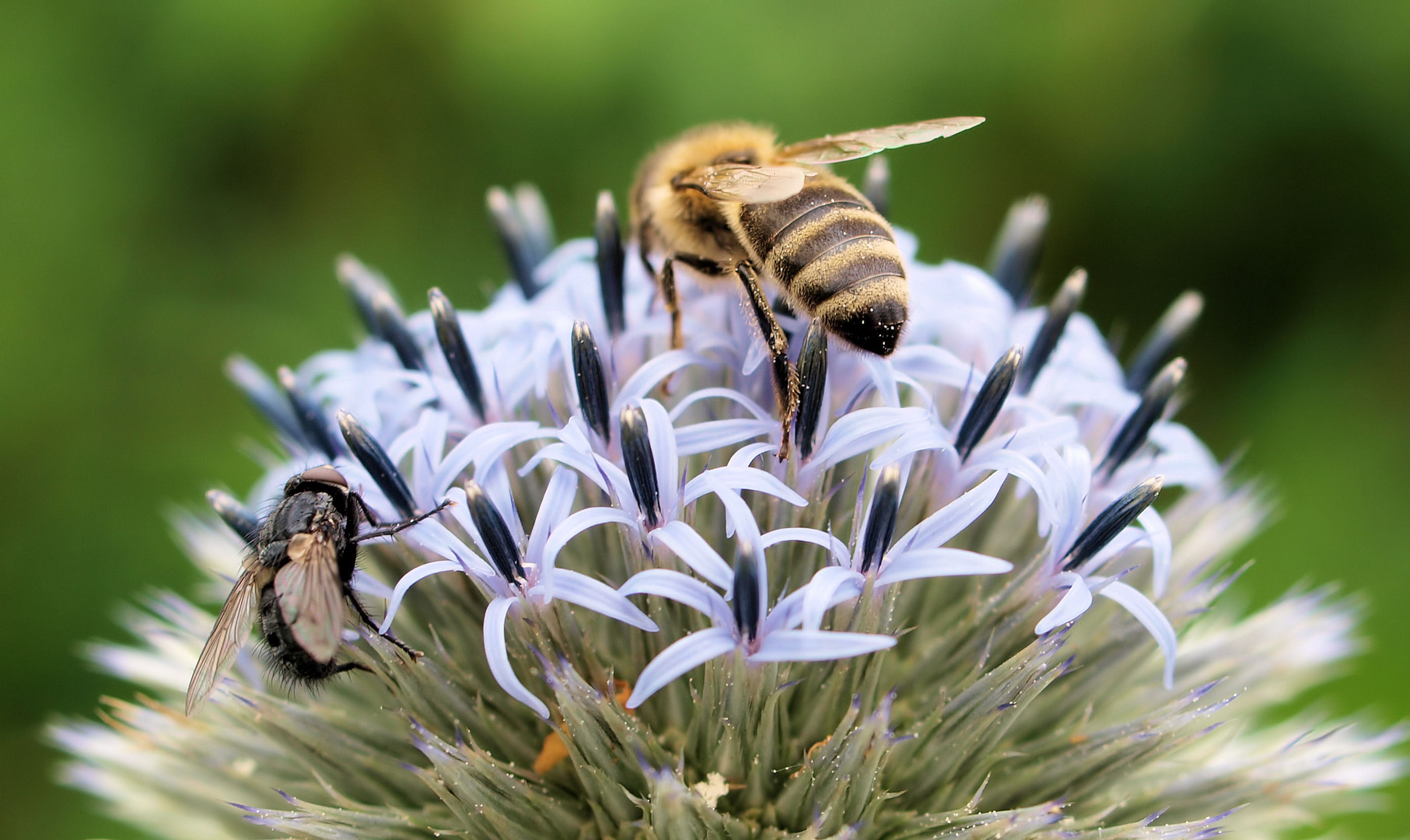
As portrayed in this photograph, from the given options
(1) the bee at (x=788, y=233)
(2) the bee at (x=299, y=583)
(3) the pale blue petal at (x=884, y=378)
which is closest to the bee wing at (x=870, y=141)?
(1) the bee at (x=788, y=233)

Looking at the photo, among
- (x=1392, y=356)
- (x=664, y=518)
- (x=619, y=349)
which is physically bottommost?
(x=664, y=518)

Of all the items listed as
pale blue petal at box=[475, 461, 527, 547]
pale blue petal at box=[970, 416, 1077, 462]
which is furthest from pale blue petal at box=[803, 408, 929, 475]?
pale blue petal at box=[475, 461, 527, 547]

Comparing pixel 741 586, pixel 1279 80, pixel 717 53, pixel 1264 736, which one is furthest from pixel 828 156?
pixel 1279 80

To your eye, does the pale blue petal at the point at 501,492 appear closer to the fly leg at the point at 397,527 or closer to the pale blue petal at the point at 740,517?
the fly leg at the point at 397,527

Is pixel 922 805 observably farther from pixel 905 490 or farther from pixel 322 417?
pixel 322 417

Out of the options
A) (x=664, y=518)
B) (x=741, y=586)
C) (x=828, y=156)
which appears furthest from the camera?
(x=828, y=156)

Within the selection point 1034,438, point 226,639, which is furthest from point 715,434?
point 226,639

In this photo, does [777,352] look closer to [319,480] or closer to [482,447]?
[482,447]
